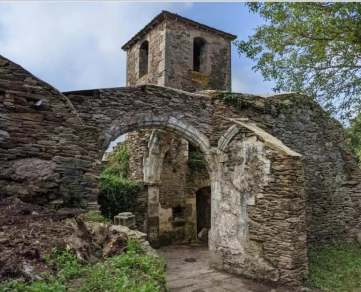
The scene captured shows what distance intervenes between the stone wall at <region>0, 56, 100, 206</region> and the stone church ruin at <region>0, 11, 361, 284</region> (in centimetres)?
1

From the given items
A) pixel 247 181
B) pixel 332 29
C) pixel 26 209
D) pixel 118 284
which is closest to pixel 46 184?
pixel 26 209

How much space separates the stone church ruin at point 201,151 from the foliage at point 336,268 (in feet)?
1.20

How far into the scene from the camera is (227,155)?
24.8ft

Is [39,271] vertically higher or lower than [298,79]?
lower

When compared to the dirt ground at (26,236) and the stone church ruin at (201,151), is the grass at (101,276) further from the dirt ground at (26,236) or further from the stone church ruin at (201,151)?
the stone church ruin at (201,151)

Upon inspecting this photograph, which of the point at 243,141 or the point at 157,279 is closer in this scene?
the point at 157,279

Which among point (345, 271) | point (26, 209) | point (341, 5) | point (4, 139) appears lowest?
point (345, 271)

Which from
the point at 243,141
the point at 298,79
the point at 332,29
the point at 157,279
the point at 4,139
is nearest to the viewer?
the point at 157,279

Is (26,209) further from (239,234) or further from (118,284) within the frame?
(239,234)

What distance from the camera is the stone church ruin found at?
15.2 feet

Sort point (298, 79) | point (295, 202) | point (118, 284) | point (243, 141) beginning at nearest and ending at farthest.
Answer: point (118, 284) < point (295, 202) < point (243, 141) < point (298, 79)

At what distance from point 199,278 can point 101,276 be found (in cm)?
503

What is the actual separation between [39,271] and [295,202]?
508cm

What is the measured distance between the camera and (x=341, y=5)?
640 centimetres
